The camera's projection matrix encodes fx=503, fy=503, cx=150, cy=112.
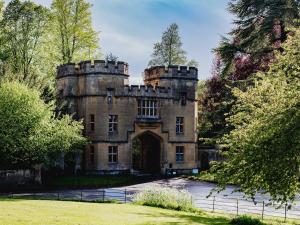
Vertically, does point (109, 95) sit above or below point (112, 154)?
above

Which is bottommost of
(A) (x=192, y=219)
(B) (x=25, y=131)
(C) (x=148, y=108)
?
(A) (x=192, y=219)

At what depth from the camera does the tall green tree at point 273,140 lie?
14.0 metres

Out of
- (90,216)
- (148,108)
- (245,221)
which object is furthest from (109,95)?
(245,221)

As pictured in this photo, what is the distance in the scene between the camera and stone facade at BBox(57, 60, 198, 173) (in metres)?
39.8

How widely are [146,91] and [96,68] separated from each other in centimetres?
456

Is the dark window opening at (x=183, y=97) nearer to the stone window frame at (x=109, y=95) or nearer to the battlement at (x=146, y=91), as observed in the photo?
the battlement at (x=146, y=91)

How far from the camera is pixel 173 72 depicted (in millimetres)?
42281

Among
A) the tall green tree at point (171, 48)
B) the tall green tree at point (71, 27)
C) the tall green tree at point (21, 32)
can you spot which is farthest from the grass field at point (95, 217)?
the tall green tree at point (171, 48)

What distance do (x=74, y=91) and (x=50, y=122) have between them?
6.62 metres

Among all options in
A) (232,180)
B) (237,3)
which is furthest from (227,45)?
(232,180)

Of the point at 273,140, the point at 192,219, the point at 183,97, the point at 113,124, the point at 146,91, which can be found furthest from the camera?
the point at 183,97

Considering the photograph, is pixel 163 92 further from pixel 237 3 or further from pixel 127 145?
pixel 237 3

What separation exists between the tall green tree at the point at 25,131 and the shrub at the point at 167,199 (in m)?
8.81

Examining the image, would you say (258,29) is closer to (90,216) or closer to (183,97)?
(183,97)
